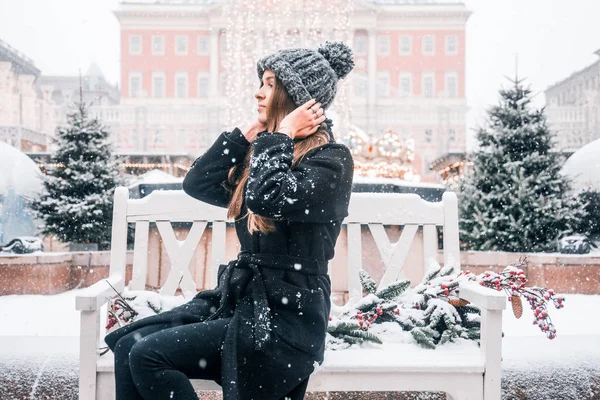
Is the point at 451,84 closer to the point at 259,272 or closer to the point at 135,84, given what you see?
the point at 135,84

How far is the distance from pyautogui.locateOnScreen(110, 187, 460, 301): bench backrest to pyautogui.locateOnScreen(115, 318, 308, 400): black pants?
84 centimetres

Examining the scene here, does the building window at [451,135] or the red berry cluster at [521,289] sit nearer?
the red berry cluster at [521,289]

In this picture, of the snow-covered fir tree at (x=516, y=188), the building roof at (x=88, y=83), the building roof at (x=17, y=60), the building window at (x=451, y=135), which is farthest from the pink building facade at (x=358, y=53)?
the snow-covered fir tree at (x=516, y=188)

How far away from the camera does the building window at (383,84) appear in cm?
4416

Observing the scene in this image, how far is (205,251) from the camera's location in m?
4.84

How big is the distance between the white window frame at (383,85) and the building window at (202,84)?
13.0 meters

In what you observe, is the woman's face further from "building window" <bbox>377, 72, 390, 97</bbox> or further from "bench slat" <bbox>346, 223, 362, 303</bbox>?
"building window" <bbox>377, 72, 390, 97</bbox>

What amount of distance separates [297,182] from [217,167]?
1.47 feet

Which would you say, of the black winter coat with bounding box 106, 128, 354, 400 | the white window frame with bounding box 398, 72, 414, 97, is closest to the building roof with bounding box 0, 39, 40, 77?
the white window frame with bounding box 398, 72, 414, 97

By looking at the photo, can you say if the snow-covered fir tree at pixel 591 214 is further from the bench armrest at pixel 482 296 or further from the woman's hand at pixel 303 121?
the woman's hand at pixel 303 121

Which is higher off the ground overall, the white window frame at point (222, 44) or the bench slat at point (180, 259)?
the white window frame at point (222, 44)

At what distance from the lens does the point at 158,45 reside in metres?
45.9

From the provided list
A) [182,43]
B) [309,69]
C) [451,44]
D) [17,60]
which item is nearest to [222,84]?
[182,43]

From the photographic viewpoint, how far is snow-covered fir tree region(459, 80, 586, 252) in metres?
8.14
